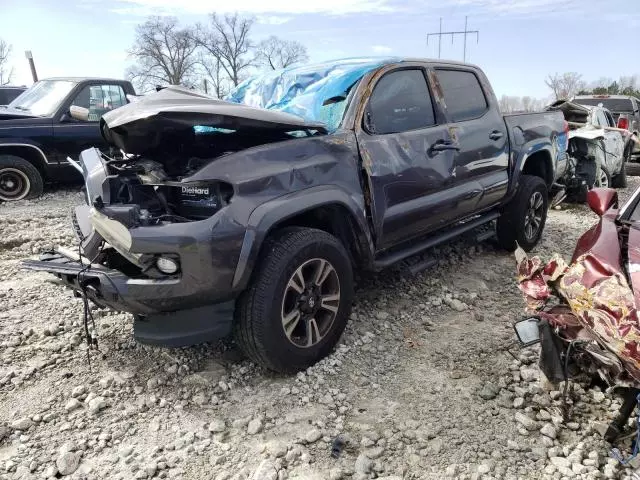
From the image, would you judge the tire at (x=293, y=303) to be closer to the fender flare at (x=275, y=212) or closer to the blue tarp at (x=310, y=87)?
the fender flare at (x=275, y=212)

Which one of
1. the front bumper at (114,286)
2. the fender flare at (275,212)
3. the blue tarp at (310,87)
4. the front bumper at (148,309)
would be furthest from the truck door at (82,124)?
the fender flare at (275,212)

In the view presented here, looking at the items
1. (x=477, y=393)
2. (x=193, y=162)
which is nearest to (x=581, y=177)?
(x=477, y=393)

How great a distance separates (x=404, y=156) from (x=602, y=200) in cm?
128

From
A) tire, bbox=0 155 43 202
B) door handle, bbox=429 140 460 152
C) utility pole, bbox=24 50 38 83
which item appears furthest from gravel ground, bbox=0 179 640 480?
utility pole, bbox=24 50 38 83

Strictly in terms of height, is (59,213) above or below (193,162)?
below

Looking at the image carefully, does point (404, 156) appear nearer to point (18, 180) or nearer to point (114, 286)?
point (114, 286)

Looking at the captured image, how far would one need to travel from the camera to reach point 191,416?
2.90 meters

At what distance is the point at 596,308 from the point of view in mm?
2477

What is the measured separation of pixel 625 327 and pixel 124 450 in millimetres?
2446

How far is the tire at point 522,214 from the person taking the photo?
5312 millimetres

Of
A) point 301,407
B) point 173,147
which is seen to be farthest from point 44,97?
point 301,407

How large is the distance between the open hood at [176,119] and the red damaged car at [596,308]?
5.32 ft

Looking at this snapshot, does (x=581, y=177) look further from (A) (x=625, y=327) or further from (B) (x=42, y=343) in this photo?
(B) (x=42, y=343)

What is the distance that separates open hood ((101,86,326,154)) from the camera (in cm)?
279
